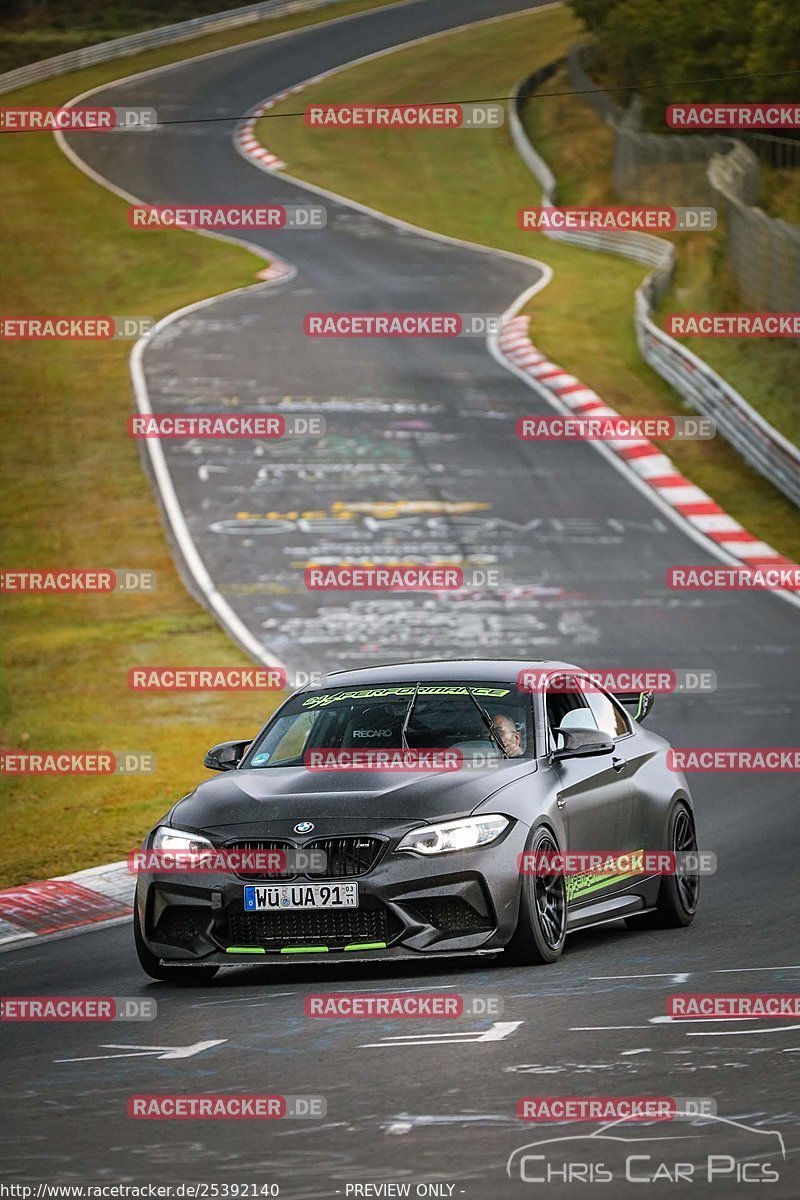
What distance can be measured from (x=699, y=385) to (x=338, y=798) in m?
24.0

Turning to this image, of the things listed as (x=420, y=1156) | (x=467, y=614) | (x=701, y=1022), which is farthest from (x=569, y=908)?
(x=467, y=614)

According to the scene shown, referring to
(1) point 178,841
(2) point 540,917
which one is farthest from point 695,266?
(1) point 178,841

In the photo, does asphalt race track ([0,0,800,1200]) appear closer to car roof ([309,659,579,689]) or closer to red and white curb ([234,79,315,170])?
car roof ([309,659,579,689])

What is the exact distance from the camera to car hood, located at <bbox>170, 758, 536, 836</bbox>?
942cm

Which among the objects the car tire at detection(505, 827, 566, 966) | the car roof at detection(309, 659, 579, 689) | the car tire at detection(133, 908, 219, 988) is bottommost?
the car tire at detection(133, 908, 219, 988)

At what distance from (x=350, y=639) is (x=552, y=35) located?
62.1 meters

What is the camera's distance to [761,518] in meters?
27.8

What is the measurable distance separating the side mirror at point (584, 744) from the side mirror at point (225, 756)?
1664 mm

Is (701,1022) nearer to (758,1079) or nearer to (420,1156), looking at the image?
(758,1079)

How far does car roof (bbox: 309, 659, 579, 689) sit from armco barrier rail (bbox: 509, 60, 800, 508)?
58.7 ft

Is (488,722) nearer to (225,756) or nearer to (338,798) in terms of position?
(338,798)

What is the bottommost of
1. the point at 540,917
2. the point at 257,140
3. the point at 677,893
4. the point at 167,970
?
the point at 257,140

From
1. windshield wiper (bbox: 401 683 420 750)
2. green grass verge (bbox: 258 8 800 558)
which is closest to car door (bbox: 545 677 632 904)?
windshield wiper (bbox: 401 683 420 750)

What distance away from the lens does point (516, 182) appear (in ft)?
191
